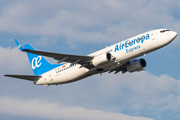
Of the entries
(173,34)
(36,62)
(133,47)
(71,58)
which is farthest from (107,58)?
(36,62)

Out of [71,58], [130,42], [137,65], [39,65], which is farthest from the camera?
[39,65]

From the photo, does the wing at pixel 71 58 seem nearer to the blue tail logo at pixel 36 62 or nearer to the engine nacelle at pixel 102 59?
the engine nacelle at pixel 102 59

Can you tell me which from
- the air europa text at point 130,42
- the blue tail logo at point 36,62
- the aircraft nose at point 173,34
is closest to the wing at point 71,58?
the air europa text at point 130,42

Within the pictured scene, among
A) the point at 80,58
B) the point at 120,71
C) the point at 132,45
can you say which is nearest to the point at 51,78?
the point at 80,58

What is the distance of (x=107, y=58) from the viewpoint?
37969 millimetres

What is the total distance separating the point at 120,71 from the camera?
46.2 m

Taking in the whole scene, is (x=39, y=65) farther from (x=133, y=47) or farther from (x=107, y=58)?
(x=133, y=47)

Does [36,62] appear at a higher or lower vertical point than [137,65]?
higher

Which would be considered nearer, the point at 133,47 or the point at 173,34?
the point at 173,34

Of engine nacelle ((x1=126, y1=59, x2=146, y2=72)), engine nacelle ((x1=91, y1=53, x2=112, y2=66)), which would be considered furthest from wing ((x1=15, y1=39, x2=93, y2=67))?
engine nacelle ((x1=126, y1=59, x2=146, y2=72))

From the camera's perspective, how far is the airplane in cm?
3762

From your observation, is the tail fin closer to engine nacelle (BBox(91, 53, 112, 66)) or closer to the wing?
the wing

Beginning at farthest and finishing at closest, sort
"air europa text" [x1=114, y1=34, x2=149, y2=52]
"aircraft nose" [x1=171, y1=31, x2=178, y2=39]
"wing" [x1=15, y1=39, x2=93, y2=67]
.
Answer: "air europa text" [x1=114, y1=34, x2=149, y2=52] → "wing" [x1=15, y1=39, x2=93, y2=67] → "aircraft nose" [x1=171, y1=31, x2=178, y2=39]

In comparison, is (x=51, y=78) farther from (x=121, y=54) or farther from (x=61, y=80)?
(x=121, y=54)
